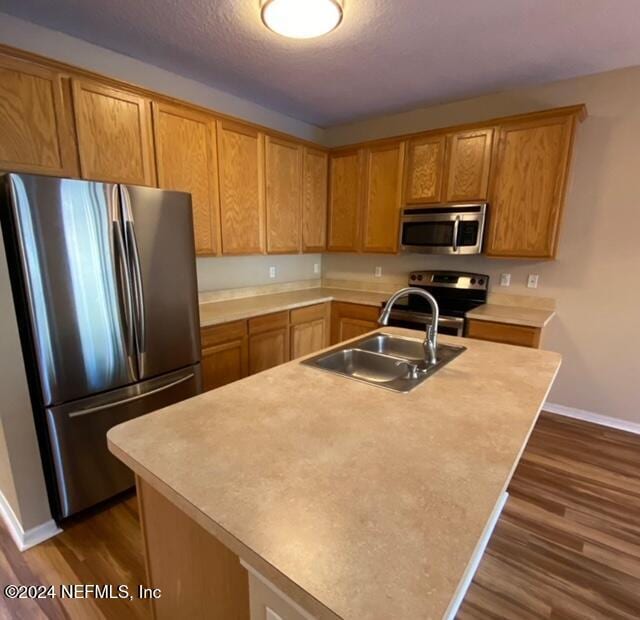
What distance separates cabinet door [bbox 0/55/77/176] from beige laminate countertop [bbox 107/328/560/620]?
1662 millimetres

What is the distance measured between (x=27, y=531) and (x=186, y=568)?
1360mm

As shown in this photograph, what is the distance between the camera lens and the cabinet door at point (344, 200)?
359 centimetres

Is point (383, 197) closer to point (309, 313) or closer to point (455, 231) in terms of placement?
point (455, 231)

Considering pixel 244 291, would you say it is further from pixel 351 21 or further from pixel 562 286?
pixel 562 286

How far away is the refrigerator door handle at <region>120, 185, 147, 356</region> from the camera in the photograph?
1.82m

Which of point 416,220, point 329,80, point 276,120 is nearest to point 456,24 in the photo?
point 329,80

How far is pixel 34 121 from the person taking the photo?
1.84m

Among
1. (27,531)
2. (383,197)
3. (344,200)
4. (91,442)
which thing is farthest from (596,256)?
(27,531)

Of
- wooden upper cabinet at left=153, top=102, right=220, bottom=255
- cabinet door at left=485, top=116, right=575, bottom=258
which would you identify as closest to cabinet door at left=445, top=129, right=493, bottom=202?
cabinet door at left=485, top=116, right=575, bottom=258

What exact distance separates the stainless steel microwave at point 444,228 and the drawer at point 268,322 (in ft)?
4.25

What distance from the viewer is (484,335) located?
276cm

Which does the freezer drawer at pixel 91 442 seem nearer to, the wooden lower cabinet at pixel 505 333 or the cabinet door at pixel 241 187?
the cabinet door at pixel 241 187

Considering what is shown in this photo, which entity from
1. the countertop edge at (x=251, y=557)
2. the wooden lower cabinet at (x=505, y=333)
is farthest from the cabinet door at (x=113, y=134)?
the wooden lower cabinet at (x=505, y=333)

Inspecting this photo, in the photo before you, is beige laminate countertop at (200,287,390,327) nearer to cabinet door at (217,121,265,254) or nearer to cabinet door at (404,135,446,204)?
cabinet door at (217,121,265,254)
